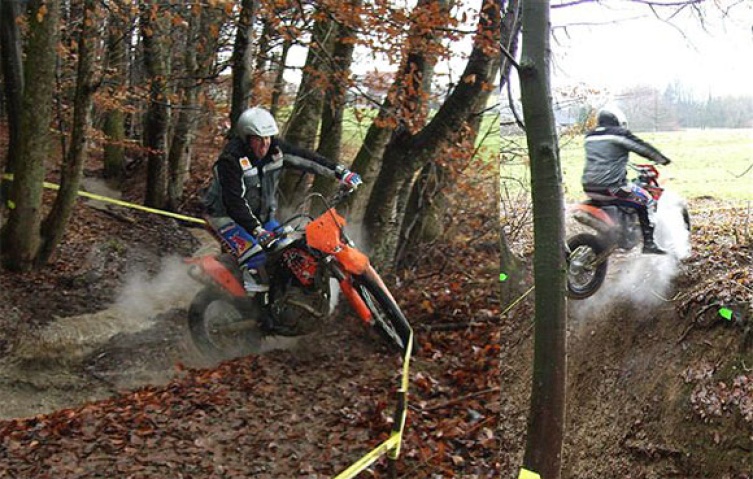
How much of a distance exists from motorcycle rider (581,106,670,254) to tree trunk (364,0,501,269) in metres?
0.74

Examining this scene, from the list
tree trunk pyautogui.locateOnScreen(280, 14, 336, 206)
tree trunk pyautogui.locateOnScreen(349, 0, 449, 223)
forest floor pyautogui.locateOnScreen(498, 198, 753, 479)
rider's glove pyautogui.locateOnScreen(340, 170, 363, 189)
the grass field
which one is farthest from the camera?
tree trunk pyautogui.locateOnScreen(349, 0, 449, 223)

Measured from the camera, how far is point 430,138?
289cm

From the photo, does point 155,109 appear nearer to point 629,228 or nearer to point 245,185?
point 245,185

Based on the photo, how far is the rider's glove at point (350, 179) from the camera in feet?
8.48

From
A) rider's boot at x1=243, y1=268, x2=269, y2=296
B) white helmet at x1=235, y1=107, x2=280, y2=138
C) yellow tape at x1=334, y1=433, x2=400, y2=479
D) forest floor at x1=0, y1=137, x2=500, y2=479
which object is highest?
white helmet at x1=235, y1=107, x2=280, y2=138

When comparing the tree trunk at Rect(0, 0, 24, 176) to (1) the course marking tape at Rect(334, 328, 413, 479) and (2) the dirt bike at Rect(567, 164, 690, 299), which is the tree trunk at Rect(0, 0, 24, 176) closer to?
(1) the course marking tape at Rect(334, 328, 413, 479)

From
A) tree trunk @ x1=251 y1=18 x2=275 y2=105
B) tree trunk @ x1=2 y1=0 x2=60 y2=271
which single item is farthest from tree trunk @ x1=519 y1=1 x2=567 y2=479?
tree trunk @ x1=2 y1=0 x2=60 y2=271

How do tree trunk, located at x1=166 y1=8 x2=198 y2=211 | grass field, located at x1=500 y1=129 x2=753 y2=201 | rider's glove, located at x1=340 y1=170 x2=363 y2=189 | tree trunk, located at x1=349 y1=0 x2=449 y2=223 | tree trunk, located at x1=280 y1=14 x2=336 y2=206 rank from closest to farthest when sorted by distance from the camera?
grass field, located at x1=500 y1=129 x2=753 y2=201 → tree trunk, located at x1=166 y1=8 x2=198 y2=211 → tree trunk, located at x1=280 y1=14 x2=336 y2=206 → rider's glove, located at x1=340 y1=170 x2=363 y2=189 → tree trunk, located at x1=349 y1=0 x2=449 y2=223

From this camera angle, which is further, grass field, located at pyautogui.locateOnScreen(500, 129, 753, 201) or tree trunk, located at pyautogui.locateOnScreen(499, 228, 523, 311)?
tree trunk, located at pyautogui.locateOnScreen(499, 228, 523, 311)

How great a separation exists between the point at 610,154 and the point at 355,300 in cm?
97

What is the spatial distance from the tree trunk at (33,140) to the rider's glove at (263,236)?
25.1 inches

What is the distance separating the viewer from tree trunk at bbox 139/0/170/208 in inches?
91.9

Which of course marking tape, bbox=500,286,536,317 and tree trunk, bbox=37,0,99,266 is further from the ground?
tree trunk, bbox=37,0,99,266

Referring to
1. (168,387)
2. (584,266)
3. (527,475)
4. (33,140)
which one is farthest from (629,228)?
(33,140)
